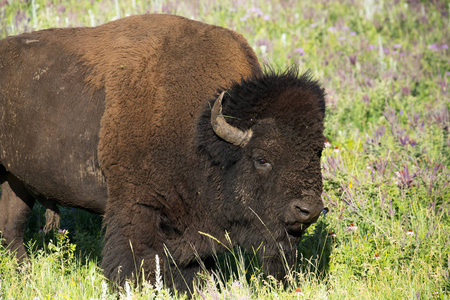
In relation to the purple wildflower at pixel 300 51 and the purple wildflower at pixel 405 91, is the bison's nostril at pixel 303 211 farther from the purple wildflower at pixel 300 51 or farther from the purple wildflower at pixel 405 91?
the purple wildflower at pixel 300 51

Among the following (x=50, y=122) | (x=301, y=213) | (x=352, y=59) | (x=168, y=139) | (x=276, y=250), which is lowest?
(x=276, y=250)

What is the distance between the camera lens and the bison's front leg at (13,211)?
4.89 meters

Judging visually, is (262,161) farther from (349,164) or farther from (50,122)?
(349,164)

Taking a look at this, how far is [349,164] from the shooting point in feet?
20.0

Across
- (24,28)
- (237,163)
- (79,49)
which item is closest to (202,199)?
(237,163)

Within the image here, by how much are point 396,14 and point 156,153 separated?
1002cm

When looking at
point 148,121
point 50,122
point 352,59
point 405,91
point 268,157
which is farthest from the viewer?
point 352,59

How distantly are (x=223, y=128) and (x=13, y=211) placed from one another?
2.48 meters

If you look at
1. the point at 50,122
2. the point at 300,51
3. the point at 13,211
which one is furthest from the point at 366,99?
the point at 13,211

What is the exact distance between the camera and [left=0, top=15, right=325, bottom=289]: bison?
364 cm

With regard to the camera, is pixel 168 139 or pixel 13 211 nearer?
pixel 168 139

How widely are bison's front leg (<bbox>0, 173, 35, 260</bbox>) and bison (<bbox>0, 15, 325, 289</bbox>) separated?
58 cm

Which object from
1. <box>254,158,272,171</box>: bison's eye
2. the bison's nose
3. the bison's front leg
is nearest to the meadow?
the bison's front leg

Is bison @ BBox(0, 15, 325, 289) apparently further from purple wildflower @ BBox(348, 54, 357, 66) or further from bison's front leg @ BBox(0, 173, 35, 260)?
purple wildflower @ BBox(348, 54, 357, 66)
